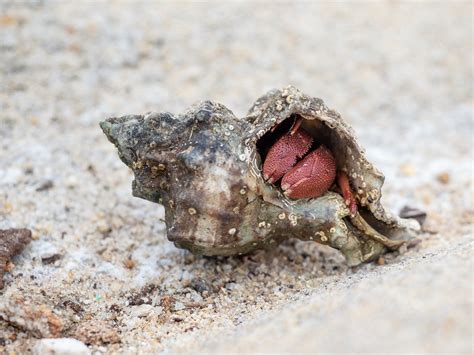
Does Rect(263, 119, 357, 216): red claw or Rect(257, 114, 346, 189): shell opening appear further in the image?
Rect(257, 114, 346, 189): shell opening

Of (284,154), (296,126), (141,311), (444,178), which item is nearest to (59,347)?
(141,311)

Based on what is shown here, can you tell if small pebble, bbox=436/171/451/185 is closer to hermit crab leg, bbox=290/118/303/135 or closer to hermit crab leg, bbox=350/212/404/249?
hermit crab leg, bbox=350/212/404/249

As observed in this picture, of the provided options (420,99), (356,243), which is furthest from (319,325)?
(420,99)

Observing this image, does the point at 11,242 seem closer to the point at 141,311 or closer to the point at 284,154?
the point at 141,311

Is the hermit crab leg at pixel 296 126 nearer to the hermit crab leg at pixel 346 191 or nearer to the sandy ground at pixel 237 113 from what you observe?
the hermit crab leg at pixel 346 191

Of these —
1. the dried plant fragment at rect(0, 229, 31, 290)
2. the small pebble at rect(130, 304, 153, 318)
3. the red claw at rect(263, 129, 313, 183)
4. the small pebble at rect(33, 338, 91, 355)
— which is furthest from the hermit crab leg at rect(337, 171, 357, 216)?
the dried plant fragment at rect(0, 229, 31, 290)

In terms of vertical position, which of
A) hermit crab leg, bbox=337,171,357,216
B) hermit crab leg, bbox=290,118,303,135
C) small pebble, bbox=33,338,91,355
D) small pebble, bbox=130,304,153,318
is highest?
hermit crab leg, bbox=290,118,303,135
